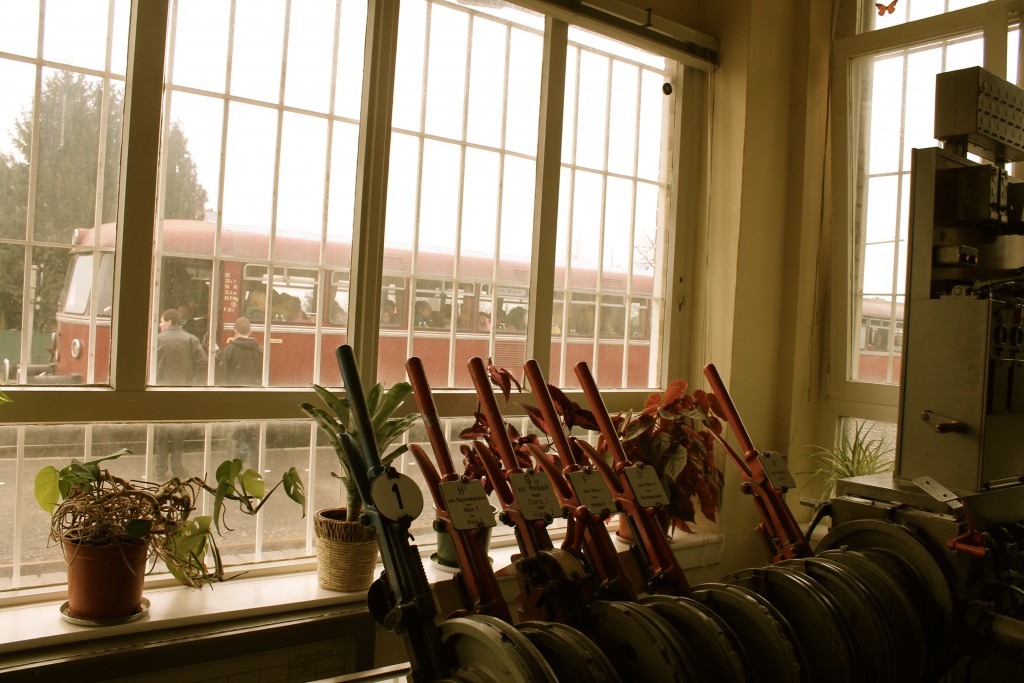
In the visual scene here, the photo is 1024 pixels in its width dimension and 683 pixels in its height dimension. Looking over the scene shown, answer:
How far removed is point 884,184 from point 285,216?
8.14 ft

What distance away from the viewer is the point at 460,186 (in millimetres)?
2795

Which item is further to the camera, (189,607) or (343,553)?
(343,553)

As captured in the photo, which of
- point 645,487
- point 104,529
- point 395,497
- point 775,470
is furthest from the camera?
point 775,470

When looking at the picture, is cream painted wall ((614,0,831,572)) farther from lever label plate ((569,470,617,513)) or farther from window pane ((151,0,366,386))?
lever label plate ((569,470,617,513))

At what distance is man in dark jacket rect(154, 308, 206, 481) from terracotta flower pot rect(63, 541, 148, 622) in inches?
16.2

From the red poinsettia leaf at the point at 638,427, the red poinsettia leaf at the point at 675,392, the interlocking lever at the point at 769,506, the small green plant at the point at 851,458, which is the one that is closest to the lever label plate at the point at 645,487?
the interlocking lever at the point at 769,506

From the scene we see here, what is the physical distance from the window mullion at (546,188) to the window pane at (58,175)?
1440 mm

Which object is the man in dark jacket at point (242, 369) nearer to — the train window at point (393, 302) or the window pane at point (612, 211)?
the train window at point (393, 302)

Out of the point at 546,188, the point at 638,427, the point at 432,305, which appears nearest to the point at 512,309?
the point at 432,305

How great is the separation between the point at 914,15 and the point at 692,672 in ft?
10.0

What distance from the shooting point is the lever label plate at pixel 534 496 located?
1.47 meters

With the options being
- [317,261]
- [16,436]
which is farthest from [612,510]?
[16,436]

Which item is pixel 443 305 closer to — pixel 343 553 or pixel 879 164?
pixel 343 553

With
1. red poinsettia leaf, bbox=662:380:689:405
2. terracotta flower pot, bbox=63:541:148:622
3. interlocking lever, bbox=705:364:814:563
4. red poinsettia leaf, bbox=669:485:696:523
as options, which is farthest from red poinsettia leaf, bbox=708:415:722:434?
terracotta flower pot, bbox=63:541:148:622
